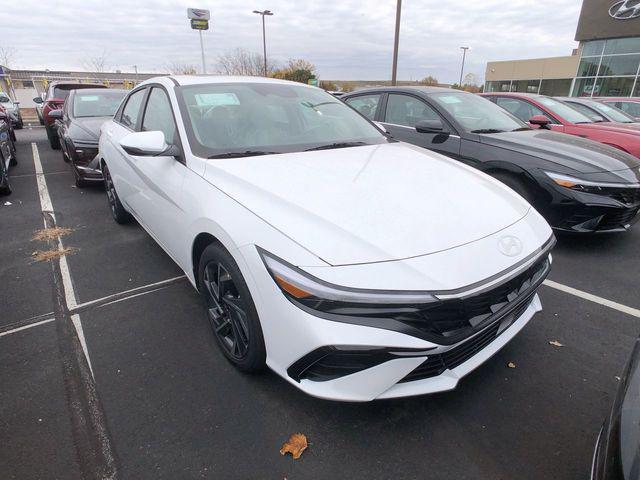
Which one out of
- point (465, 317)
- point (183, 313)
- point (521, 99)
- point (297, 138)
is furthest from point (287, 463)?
point (521, 99)

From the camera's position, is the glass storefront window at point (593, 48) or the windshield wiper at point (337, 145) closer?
the windshield wiper at point (337, 145)

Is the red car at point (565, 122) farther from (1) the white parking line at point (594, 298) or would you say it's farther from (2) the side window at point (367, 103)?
(1) the white parking line at point (594, 298)

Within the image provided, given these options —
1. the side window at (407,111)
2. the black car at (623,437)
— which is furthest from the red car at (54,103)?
the black car at (623,437)

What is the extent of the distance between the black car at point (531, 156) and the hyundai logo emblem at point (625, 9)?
89.5 feet

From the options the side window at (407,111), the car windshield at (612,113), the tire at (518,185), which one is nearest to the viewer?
the tire at (518,185)

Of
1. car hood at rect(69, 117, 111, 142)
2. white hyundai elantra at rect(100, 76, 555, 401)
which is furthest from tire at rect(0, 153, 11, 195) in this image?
white hyundai elantra at rect(100, 76, 555, 401)

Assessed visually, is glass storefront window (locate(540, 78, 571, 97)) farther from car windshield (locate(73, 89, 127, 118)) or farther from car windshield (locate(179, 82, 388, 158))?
car windshield (locate(179, 82, 388, 158))

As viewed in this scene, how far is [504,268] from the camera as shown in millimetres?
1808

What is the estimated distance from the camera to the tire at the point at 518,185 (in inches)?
157

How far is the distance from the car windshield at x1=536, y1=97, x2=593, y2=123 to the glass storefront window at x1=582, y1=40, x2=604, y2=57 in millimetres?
25531

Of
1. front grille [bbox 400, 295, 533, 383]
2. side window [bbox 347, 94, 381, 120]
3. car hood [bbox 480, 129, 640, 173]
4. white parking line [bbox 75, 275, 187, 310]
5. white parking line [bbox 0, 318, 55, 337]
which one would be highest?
side window [bbox 347, 94, 381, 120]

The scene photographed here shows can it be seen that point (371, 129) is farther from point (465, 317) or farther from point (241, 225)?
point (465, 317)

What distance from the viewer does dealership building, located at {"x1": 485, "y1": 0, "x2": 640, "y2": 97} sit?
23578mm

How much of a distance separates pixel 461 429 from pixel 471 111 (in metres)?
4.08
